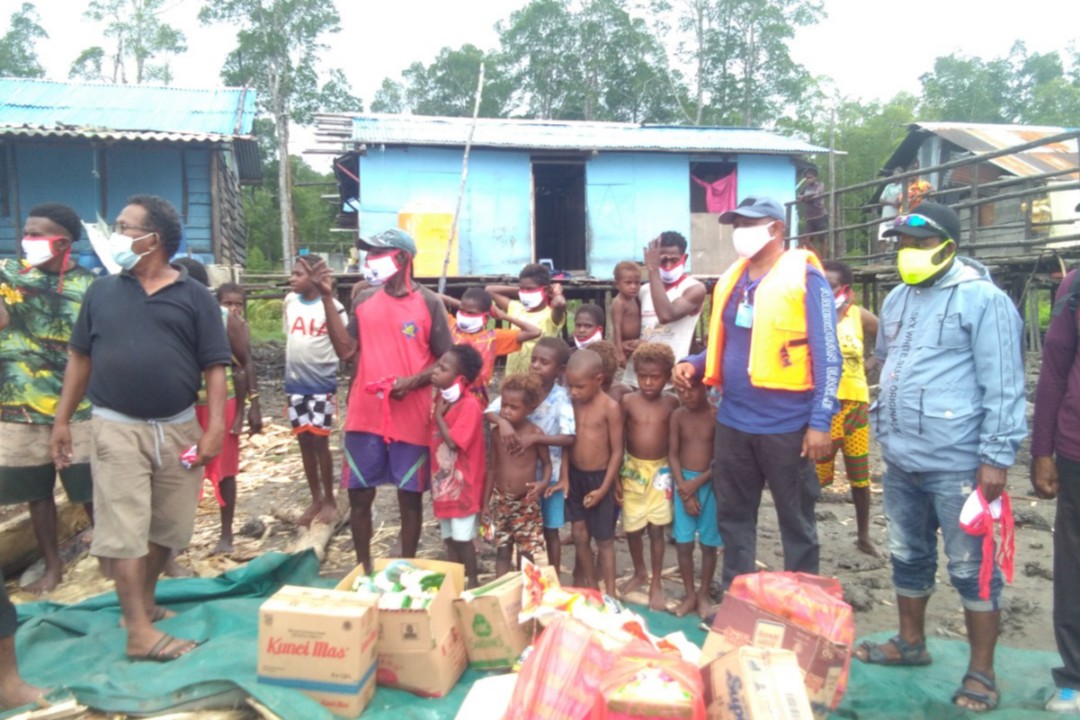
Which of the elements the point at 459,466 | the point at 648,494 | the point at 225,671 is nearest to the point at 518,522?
the point at 459,466

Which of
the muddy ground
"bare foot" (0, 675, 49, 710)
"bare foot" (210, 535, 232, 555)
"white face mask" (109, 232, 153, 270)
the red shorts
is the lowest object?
the muddy ground

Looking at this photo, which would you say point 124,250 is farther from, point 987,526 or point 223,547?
point 987,526

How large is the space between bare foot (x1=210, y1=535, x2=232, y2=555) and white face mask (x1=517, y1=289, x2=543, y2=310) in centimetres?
271

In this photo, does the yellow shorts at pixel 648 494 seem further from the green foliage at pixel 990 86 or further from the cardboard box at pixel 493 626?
the green foliage at pixel 990 86

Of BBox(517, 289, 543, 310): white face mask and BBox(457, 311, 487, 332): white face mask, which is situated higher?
BBox(517, 289, 543, 310): white face mask

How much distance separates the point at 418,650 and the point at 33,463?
2.71 metres

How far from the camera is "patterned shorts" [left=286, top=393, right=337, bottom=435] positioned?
5973 millimetres

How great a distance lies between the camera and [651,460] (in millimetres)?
4477

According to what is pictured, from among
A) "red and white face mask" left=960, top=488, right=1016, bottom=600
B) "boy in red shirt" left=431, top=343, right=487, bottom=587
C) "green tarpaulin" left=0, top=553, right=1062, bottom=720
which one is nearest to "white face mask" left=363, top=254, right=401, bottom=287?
"boy in red shirt" left=431, top=343, right=487, bottom=587

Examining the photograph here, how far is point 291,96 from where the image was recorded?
1176 inches

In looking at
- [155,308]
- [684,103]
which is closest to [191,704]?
[155,308]

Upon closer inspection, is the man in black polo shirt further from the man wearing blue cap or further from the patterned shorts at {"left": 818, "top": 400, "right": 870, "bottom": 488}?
the patterned shorts at {"left": 818, "top": 400, "right": 870, "bottom": 488}

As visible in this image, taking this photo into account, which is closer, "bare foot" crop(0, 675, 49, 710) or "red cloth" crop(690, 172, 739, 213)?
"bare foot" crop(0, 675, 49, 710)

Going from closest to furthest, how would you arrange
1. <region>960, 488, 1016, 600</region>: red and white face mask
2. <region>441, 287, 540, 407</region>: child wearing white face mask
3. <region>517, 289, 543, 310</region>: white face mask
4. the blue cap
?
<region>960, 488, 1016, 600</region>: red and white face mask, the blue cap, <region>441, 287, 540, 407</region>: child wearing white face mask, <region>517, 289, 543, 310</region>: white face mask
